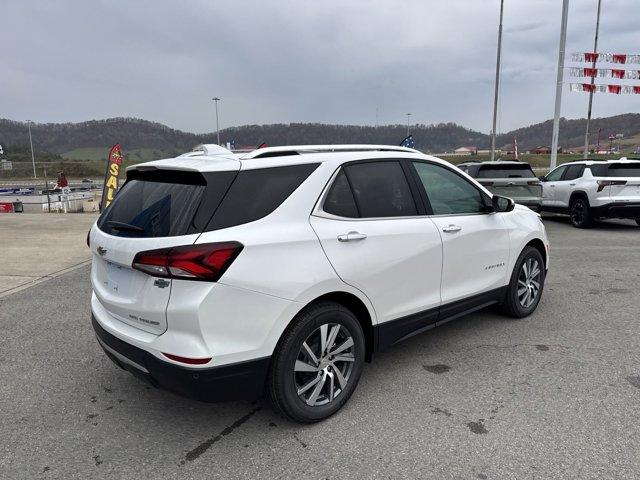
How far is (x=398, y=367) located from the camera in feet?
12.4

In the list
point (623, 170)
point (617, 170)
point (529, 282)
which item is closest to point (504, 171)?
point (617, 170)

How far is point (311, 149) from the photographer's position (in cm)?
322

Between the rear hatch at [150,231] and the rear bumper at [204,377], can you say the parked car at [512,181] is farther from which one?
the rear bumper at [204,377]

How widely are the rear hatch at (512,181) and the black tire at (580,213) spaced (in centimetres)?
113

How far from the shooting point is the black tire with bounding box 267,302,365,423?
8.99 ft

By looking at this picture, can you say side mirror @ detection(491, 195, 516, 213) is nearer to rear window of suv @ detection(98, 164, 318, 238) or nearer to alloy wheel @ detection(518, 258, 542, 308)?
alloy wheel @ detection(518, 258, 542, 308)

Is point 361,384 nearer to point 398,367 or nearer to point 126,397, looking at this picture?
point 398,367

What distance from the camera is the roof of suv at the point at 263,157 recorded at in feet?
9.11

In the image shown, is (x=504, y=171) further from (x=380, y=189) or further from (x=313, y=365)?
(x=313, y=365)

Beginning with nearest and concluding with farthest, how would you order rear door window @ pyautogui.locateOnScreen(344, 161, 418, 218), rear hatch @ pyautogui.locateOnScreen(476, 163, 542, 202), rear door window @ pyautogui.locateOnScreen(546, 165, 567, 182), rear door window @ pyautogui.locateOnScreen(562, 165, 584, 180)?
1. rear door window @ pyautogui.locateOnScreen(344, 161, 418, 218)
2. rear hatch @ pyautogui.locateOnScreen(476, 163, 542, 202)
3. rear door window @ pyautogui.locateOnScreen(562, 165, 584, 180)
4. rear door window @ pyautogui.locateOnScreen(546, 165, 567, 182)

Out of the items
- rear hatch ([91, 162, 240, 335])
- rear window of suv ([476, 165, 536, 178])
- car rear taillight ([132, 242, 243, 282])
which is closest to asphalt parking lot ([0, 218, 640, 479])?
rear hatch ([91, 162, 240, 335])

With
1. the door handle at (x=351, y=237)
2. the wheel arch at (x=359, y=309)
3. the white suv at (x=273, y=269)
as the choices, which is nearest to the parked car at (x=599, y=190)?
the white suv at (x=273, y=269)

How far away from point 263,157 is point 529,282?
3.29m

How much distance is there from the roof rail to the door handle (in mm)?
630
